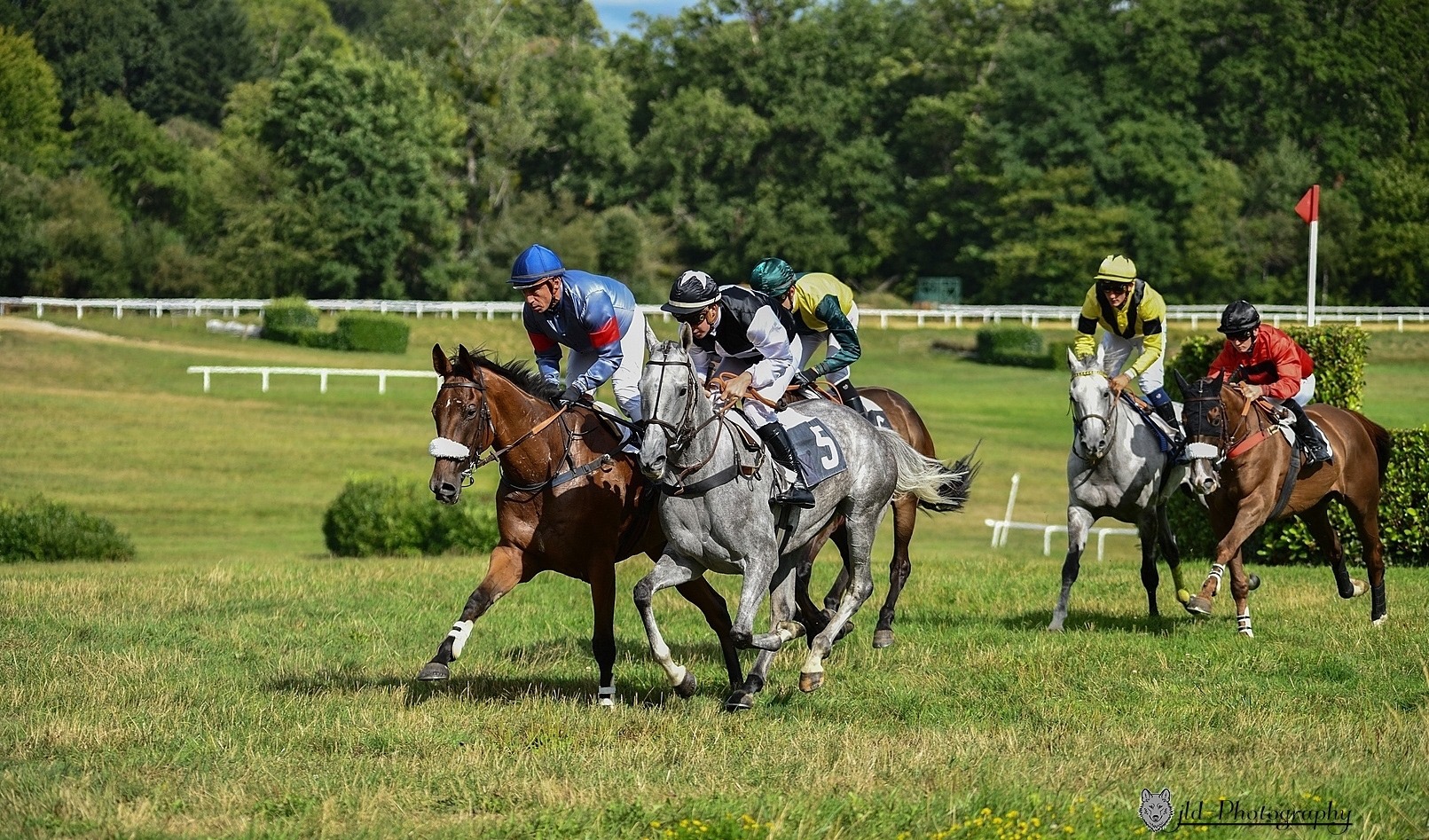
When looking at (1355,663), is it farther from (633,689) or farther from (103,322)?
(103,322)

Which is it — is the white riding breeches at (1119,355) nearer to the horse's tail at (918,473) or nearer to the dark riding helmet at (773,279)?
the horse's tail at (918,473)

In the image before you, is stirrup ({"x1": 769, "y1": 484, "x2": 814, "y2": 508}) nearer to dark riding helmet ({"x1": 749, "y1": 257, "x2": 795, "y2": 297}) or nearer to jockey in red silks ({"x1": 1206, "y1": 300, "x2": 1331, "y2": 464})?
dark riding helmet ({"x1": 749, "y1": 257, "x2": 795, "y2": 297})

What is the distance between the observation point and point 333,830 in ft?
21.0

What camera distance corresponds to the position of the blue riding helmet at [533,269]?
372 inches

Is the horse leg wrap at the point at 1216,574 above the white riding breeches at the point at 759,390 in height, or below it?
below

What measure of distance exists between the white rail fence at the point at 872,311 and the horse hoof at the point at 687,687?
47.7 meters

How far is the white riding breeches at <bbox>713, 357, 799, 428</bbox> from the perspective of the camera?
9.50m

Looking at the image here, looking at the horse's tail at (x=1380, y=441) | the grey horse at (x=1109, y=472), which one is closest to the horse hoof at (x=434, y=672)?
the grey horse at (x=1109, y=472)

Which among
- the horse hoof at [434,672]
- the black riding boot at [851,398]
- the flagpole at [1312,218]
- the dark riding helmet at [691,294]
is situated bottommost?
the horse hoof at [434,672]

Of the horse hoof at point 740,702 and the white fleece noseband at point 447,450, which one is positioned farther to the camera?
the horse hoof at point 740,702

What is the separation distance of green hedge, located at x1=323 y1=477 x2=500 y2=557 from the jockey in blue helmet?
12740mm

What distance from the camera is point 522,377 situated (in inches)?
374

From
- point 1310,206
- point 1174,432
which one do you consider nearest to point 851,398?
point 1174,432

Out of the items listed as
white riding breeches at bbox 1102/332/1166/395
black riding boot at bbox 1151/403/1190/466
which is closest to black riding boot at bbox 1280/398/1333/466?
black riding boot at bbox 1151/403/1190/466
